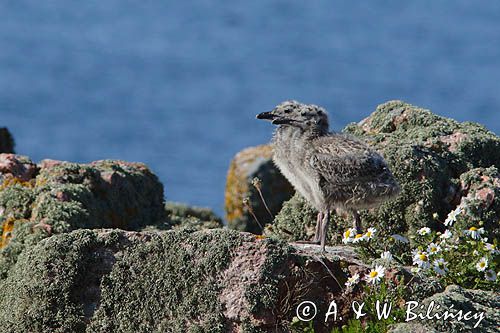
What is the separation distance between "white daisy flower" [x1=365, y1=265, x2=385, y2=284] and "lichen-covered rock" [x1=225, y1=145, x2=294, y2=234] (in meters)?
9.39

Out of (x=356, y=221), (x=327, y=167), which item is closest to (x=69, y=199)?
(x=327, y=167)

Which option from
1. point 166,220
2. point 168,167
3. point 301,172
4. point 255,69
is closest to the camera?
point 301,172

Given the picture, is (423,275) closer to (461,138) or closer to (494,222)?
(494,222)

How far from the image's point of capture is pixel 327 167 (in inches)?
368

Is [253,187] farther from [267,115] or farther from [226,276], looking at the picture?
[226,276]

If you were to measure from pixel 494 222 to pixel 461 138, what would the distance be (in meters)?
1.37

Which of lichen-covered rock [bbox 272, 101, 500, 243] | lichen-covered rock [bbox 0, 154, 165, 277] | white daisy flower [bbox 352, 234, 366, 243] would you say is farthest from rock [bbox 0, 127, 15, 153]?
white daisy flower [bbox 352, 234, 366, 243]

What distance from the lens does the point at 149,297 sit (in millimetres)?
8055

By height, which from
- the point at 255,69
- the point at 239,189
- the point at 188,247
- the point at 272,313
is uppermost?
the point at 255,69

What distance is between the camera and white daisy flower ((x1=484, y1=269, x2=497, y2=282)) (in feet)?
27.1

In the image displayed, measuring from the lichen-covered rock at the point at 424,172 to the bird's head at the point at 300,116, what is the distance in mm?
870

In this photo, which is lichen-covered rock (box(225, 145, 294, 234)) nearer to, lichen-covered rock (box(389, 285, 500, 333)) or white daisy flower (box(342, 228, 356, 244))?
white daisy flower (box(342, 228, 356, 244))

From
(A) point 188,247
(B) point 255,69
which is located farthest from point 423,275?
(B) point 255,69

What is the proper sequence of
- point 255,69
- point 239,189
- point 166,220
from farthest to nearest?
point 255,69 → point 239,189 → point 166,220
